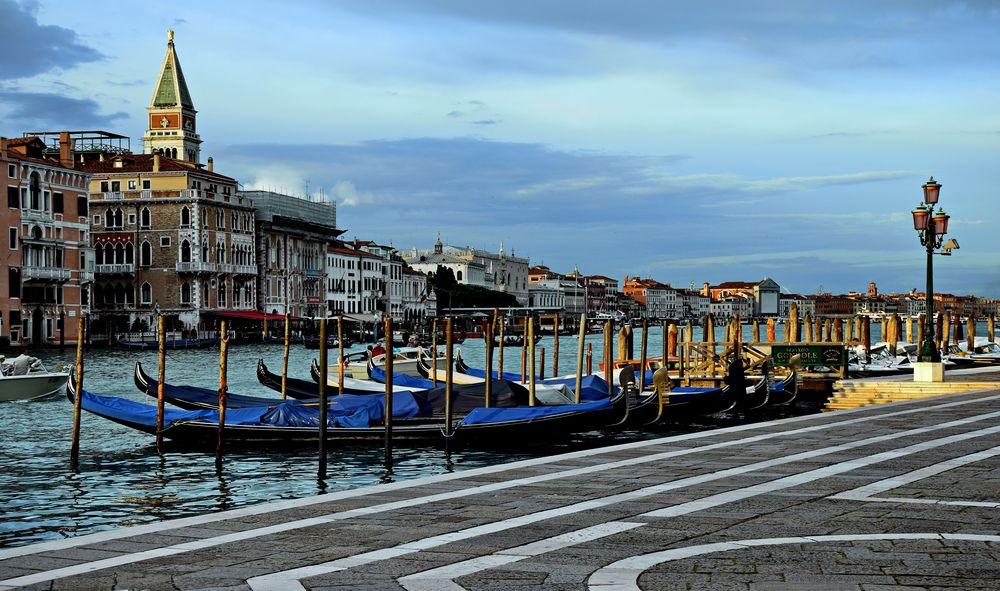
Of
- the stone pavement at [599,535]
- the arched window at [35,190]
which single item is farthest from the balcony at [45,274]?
the stone pavement at [599,535]

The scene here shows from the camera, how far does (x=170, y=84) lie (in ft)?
281

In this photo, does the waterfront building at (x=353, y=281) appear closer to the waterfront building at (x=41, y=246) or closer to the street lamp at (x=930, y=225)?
the waterfront building at (x=41, y=246)

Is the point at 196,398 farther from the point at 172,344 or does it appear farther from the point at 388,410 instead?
the point at 172,344

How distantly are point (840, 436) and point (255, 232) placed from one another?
65.1 meters

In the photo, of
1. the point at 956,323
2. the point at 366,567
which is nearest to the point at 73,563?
the point at 366,567

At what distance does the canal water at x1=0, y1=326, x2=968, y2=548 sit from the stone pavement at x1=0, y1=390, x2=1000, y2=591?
4200 millimetres

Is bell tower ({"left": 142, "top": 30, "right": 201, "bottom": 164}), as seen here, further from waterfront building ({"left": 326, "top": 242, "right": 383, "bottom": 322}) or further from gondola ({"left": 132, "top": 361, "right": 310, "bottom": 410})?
gondola ({"left": 132, "top": 361, "right": 310, "bottom": 410})

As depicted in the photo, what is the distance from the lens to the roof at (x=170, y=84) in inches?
3354

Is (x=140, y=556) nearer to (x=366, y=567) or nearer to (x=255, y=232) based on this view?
(x=366, y=567)

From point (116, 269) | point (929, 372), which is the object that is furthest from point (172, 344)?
point (929, 372)

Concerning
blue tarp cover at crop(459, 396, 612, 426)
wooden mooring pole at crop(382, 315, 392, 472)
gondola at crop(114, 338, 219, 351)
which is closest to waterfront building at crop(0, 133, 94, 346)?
gondola at crop(114, 338, 219, 351)

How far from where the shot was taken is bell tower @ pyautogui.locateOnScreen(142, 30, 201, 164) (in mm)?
84625

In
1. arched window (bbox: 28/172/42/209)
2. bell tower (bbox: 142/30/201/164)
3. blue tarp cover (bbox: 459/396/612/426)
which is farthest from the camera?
bell tower (bbox: 142/30/201/164)

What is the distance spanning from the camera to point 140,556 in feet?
17.2
